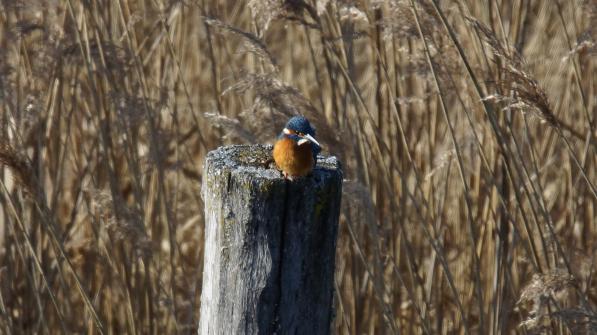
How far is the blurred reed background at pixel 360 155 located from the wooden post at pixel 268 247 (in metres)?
0.94

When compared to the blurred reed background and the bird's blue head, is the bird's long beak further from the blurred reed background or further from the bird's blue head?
the blurred reed background

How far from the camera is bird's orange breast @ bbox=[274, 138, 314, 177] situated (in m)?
1.60

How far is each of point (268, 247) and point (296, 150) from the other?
20 cm

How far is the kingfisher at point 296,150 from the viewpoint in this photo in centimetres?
160

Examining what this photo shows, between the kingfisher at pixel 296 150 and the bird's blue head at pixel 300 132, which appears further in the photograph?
the bird's blue head at pixel 300 132

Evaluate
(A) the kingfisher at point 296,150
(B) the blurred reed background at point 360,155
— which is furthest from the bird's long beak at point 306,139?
(B) the blurred reed background at point 360,155

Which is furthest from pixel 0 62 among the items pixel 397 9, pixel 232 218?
pixel 232 218

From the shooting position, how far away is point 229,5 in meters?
4.64

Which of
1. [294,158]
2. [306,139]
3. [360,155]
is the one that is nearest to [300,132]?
[306,139]

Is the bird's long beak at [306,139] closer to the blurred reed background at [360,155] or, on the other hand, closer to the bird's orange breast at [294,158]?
the bird's orange breast at [294,158]

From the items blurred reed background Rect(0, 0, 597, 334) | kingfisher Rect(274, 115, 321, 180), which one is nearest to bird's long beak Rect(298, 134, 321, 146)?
kingfisher Rect(274, 115, 321, 180)

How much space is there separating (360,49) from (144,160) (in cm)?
245

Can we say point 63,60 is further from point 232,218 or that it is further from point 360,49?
point 360,49

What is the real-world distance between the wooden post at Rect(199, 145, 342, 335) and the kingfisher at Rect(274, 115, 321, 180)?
0.07 ft
